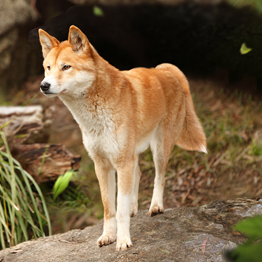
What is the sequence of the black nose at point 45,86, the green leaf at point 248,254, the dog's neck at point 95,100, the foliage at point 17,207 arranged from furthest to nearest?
1. the foliage at point 17,207
2. the dog's neck at point 95,100
3. the black nose at point 45,86
4. the green leaf at point 248,254

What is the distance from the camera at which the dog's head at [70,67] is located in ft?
6.62

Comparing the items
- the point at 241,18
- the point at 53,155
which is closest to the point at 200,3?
the point at 241,18

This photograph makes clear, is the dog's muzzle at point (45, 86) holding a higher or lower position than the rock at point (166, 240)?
higher

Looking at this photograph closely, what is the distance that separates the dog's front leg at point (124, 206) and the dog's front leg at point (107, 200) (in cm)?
21

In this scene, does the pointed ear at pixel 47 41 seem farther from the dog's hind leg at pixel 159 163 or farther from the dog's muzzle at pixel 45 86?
the dog's hind leg at pixel 159 163

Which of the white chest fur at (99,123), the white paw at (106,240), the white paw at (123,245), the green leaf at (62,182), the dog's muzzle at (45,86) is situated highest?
the dog's muzzle at (45,86)

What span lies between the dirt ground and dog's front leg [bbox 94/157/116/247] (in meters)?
1.47

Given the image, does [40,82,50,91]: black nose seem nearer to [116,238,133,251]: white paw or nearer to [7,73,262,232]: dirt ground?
[116,238,133,251]: white paw

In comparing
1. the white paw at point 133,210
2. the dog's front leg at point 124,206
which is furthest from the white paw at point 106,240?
the white paw at point 133,210

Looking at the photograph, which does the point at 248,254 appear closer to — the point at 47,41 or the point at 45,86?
the point at 45,86

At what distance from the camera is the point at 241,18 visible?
14.2 ft

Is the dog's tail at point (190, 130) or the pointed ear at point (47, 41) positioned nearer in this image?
the pointed ear at point (47, 41)

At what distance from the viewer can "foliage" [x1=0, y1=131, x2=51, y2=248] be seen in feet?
10.0

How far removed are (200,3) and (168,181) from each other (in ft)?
8.59
